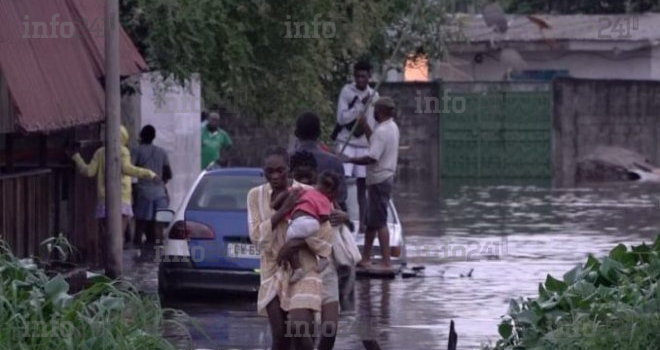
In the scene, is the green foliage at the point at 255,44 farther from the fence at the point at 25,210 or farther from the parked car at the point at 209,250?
the fence at the point at 25,210

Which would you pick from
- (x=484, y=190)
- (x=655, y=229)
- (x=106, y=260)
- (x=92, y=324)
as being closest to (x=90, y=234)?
(x=106, y=260)

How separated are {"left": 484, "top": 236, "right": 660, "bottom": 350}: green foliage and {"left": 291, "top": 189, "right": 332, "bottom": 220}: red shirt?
1.34m

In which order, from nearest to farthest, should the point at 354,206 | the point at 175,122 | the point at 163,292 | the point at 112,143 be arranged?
the point at 112,143 < the point at 163,292 < the point at 354,206 < the point at 175,122

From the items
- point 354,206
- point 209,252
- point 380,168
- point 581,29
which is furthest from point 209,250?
point 581,29

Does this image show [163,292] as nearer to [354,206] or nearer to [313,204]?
[354,206]

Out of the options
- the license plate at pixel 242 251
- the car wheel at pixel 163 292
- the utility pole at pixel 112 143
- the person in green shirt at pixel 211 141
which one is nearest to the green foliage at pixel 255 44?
the utility pole at pixel 112 143

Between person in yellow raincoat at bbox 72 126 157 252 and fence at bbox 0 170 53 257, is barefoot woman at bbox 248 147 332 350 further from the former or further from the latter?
person in yellow raincoat at bbox 72 126 157 252

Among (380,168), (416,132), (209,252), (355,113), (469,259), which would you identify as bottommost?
(469,259)

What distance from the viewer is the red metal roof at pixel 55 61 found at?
12297 millimetres

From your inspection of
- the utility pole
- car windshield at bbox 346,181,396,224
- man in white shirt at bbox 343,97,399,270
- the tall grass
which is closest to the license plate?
the utility pole

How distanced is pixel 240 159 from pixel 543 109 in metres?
7.76

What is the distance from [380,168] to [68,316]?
7757mm

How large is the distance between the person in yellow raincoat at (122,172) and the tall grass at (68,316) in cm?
622

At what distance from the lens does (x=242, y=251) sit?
46.1 feet
